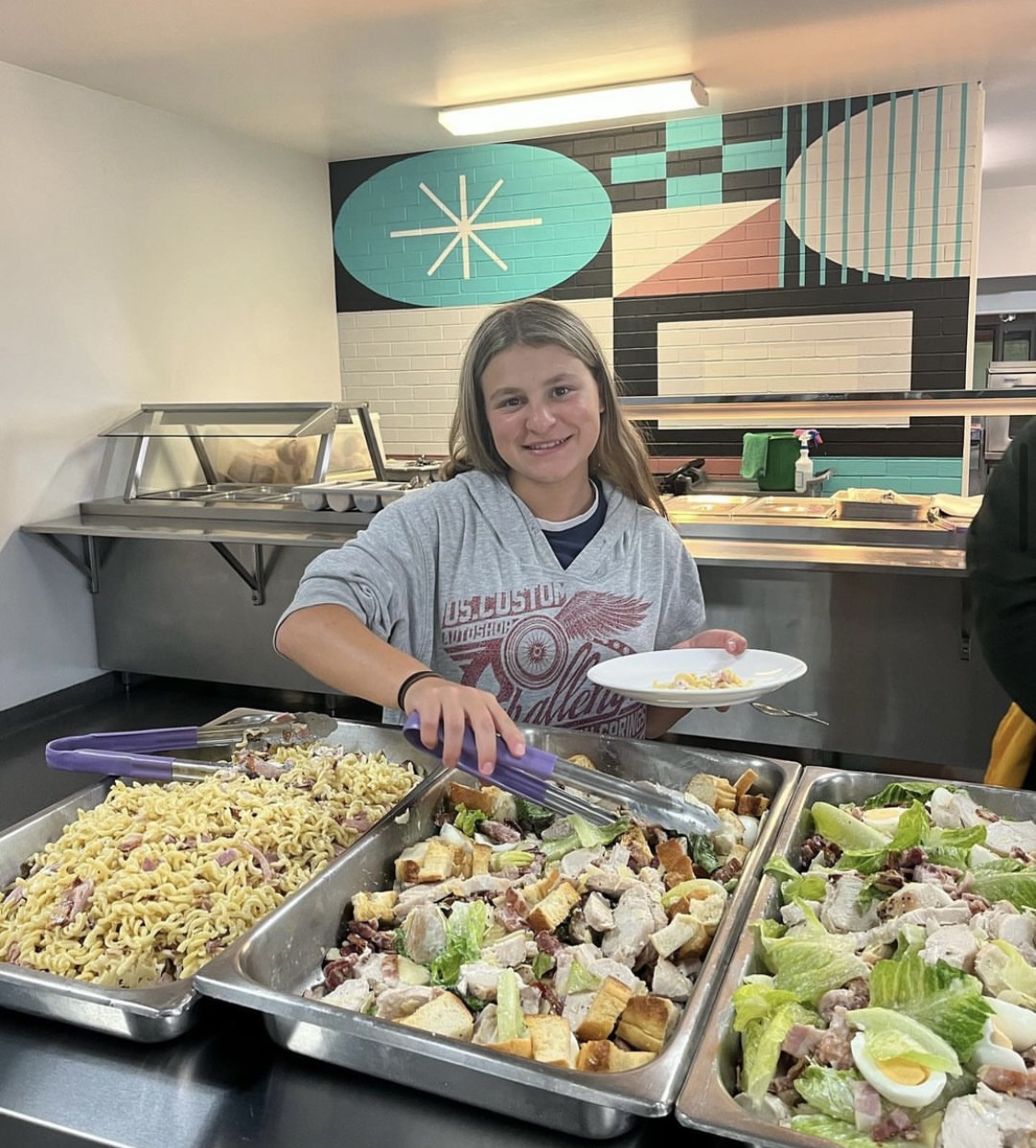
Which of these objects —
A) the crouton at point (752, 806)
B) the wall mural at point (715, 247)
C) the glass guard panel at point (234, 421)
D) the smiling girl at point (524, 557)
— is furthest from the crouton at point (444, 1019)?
the wall mural at point (715, 247)

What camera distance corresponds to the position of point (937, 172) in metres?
5.00

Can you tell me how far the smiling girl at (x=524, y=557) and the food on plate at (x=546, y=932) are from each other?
0.39 metres

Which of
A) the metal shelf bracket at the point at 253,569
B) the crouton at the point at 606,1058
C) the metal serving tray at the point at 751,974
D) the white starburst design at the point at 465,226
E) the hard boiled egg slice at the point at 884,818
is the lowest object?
the metal shelf bracket at the point at 253,569

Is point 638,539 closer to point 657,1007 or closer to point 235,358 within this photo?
point 657,1007

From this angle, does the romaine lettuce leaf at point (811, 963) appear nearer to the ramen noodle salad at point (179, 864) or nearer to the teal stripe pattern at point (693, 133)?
the ramen noodle salad at point (179, 864)

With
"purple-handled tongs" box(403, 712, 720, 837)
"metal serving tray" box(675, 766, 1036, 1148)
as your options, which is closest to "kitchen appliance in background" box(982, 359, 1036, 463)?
"metal serving tray" box(675, 766, 1036, 1148)

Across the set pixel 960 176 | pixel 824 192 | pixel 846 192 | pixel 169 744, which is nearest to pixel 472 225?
pixel 824 192

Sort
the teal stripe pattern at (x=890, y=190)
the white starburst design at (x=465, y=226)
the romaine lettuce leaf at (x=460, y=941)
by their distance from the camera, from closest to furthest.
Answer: the romaine lettuce leaf at (x=460, y=941) → the teal stripe pattern at (x=890, y=190) → the white starburst design at (x=465, y=226)

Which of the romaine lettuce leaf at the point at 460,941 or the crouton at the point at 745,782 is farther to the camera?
the crouton at the point at 745,782

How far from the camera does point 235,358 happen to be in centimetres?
546

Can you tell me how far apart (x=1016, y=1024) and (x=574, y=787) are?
1.83 ft

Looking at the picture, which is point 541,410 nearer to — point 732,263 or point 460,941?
point 460,941

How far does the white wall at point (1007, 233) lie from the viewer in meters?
6.88

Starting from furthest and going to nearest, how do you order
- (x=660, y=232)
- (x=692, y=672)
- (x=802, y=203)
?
(x=660, y=232), (x=802, y=203), (x=692, y=672)
